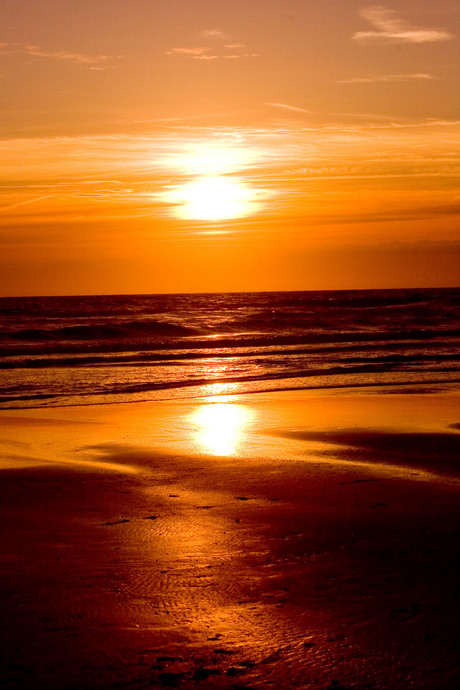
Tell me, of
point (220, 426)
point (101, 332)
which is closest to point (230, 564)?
point (220, 426)

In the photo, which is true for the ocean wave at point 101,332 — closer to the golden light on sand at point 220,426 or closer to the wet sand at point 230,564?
the golden light on sand at point 220,426

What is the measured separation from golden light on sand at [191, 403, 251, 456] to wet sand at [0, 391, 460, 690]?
101 millimetres

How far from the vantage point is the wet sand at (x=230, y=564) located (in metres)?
4.11

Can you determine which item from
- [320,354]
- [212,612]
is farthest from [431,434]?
[320,354]

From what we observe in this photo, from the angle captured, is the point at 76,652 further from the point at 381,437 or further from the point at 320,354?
the point at 320,354

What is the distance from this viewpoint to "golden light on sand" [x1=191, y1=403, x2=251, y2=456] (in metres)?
10.8

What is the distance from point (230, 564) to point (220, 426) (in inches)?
278

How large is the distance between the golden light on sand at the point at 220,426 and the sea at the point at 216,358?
2.47 meters

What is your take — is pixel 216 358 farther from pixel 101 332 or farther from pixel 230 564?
pixel 230 564

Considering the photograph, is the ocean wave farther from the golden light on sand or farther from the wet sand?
the wet sand

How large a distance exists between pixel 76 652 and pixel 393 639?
1764 mm

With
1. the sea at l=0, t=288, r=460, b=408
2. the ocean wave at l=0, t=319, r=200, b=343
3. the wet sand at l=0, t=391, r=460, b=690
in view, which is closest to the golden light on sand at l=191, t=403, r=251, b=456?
the wet sand at l=0, t=391, r=460, b=690

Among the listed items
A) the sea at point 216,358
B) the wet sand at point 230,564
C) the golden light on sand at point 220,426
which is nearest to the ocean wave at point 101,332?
the sea at point 216,358

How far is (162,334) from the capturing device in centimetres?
4222
